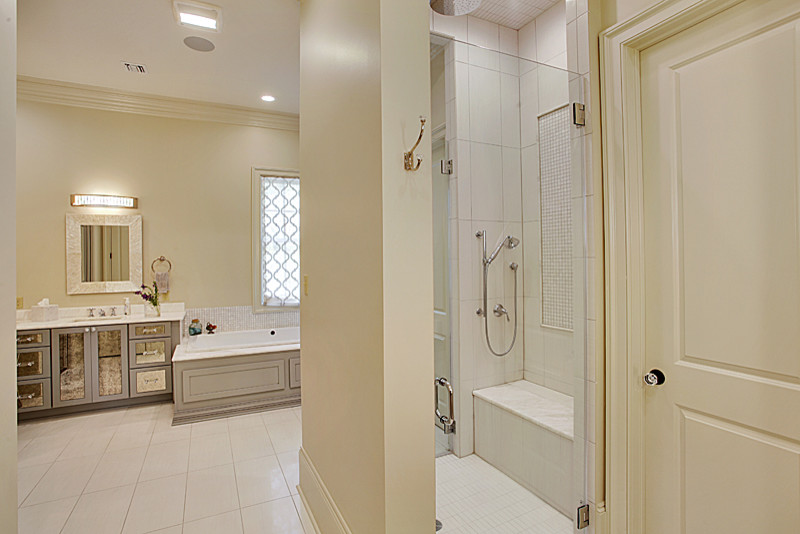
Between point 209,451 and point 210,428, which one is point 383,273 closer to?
point 209,451

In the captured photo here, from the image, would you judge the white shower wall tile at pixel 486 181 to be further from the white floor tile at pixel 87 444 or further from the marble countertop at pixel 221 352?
the white floor tile at pixel 87 444

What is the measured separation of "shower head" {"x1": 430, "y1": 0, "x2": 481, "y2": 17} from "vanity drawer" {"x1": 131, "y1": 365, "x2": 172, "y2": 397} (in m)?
3.80

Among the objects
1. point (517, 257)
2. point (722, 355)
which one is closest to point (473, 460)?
point (517, 257)

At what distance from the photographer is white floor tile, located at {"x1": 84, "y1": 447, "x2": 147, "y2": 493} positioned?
2514 mm

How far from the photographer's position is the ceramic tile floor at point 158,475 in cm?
213

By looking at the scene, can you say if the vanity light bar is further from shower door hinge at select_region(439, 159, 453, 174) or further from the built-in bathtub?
shower door hinge at select_region(439, 159, 453, 174)

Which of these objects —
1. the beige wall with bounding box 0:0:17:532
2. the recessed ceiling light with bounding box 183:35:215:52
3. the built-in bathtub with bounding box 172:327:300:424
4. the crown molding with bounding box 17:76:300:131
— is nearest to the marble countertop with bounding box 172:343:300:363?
the built-in bathtub with bounding box 172:327:300:424

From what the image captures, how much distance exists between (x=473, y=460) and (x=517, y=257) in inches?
43.0

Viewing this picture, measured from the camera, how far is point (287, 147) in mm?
4895

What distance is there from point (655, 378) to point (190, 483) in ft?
8.60

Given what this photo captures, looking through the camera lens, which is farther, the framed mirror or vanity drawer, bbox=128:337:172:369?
the framed mirror

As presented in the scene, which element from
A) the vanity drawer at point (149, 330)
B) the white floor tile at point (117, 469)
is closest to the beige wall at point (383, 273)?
the white floor tile at point (117, 469)

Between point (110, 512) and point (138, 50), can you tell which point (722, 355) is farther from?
point (138, 50)

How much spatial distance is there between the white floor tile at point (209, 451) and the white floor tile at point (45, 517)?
2.12 ft
